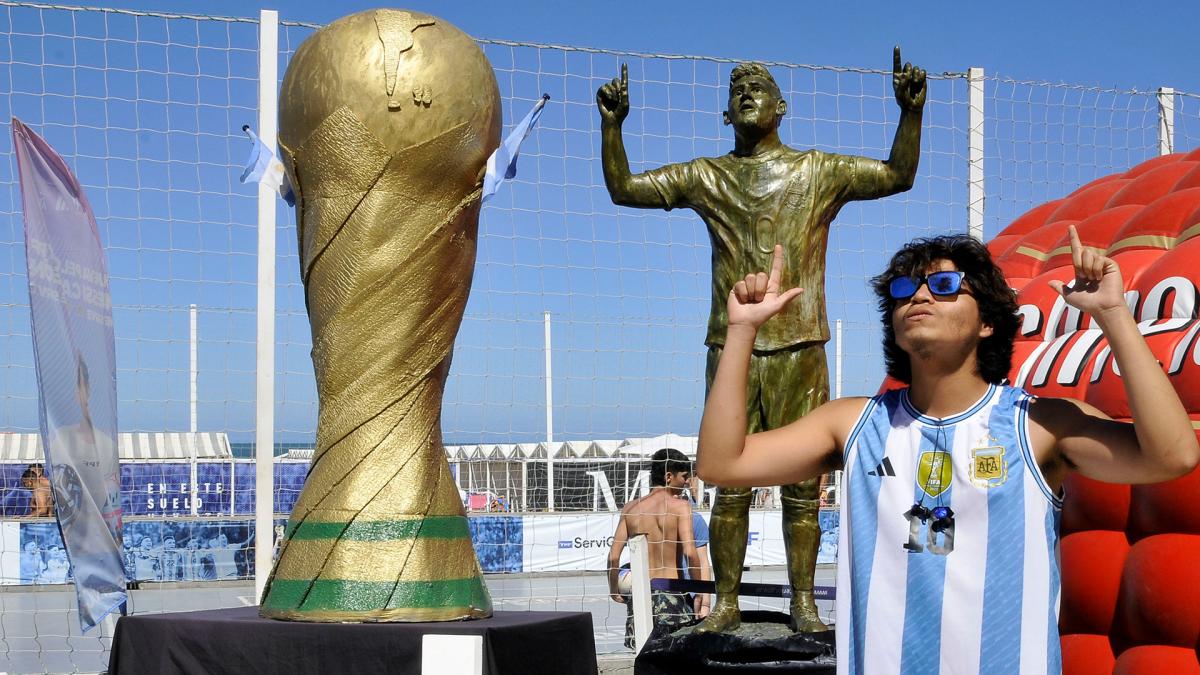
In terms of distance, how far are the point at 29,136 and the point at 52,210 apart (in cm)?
21

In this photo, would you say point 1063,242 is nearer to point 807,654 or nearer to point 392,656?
point 807,654

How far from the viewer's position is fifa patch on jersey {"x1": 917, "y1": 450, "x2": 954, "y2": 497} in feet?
5.97

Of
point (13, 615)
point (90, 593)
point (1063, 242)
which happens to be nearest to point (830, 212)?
point (1063, 242)

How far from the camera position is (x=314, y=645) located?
8.96 ft

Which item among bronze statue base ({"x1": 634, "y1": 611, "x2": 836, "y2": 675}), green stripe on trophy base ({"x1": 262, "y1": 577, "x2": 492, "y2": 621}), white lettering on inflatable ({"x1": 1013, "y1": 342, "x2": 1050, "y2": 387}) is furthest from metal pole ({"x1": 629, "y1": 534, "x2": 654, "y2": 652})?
green stripe on trophy base ({"x1": 262, "y1": 577, "x2": 492, "y2": 621})

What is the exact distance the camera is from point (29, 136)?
365cm

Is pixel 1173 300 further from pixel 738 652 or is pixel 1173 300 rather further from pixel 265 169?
pixel 265 169

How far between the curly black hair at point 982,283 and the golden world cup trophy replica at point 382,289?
1.30 metres

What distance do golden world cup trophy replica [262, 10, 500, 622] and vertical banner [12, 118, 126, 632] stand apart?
3.21 ft

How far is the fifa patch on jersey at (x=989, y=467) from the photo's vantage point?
5.88 feet

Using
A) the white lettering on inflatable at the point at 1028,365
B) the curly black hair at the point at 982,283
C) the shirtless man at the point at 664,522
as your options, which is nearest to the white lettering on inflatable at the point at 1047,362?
the white lettering on inflatable at the point at 1028,365

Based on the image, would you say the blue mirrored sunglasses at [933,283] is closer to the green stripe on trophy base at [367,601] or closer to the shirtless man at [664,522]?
the green stripe on trophy base at [367,601]

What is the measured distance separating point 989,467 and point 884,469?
15 centimetres

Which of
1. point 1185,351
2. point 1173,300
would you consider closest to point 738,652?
point 1185,351
